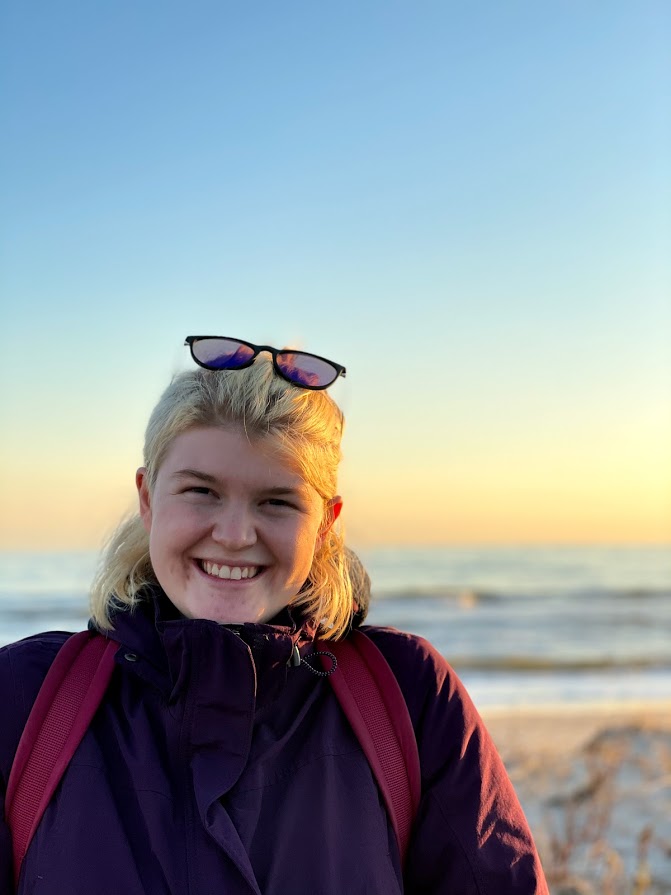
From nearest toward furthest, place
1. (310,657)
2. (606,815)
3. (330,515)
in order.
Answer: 1. (310,657)
2. (330,515)
3. (606,815)

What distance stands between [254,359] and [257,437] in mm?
234

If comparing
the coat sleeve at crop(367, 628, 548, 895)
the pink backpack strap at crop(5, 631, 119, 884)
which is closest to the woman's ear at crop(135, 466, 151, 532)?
the pink backpack strap at crop(5, 631, 119, 884)

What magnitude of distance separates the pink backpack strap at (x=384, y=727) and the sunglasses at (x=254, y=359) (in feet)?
2.12

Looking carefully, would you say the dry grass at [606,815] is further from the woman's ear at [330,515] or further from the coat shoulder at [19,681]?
the coat shoulder at [19,681]

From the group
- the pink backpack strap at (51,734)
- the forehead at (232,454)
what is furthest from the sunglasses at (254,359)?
the pink backpack strap at (51,734)

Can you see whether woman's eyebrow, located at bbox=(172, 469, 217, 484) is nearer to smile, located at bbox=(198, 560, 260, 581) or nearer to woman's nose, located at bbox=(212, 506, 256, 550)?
woman's nose, located at bbox=(212, 506, 256, 550)

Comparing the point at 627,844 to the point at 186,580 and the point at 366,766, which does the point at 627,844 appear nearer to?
the point at 366,766

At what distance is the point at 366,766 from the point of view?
190 cm

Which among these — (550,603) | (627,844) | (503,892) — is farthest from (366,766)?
(550,603)

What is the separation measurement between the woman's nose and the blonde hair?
0.17 metres

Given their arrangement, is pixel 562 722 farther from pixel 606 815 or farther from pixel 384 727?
pixel 384 727

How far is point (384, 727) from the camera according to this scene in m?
1.94

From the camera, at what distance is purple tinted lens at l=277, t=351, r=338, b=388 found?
7.00 ft

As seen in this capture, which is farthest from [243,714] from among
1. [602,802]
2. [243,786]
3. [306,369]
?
[602,802]
